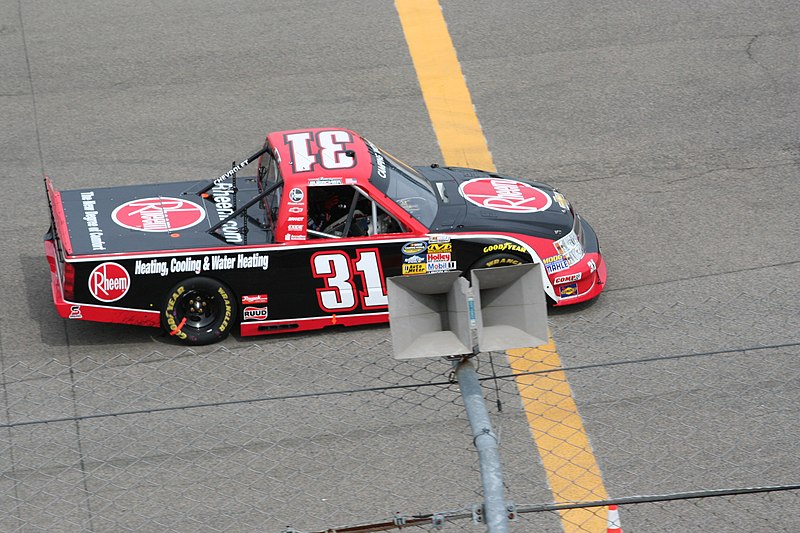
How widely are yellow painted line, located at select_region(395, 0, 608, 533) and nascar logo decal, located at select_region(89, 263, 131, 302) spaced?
9.57ft

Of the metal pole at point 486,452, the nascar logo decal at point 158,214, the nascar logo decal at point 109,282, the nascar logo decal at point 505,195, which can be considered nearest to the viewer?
the metal pole at point 486,452

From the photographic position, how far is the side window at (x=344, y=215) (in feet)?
28.1

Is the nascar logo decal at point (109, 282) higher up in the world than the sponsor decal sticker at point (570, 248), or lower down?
higher up

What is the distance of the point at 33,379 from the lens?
805 cm

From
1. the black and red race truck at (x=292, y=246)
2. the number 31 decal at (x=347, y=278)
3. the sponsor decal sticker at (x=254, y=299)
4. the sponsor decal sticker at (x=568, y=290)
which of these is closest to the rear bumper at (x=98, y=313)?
the black and red race truck at (x=292, y=246)

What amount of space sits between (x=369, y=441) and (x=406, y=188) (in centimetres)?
247

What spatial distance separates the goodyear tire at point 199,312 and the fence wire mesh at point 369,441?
189mm

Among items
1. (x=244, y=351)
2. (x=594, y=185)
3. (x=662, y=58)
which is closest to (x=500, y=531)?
(x=244, y=351)

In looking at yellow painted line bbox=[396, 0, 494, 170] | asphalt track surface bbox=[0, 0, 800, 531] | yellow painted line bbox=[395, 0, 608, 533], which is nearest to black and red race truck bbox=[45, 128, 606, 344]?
asphalt track surface bbox=[0, 0, 800, 531]

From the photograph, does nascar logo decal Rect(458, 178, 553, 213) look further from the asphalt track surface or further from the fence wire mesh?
the fence wire mesh

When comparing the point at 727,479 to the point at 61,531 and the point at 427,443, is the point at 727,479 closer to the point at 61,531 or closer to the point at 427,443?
the point at 427,443

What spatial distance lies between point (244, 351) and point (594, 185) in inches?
171

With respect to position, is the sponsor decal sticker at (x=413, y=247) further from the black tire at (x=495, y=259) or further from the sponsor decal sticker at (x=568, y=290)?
the sponsor decal sticker at (x=568, y=290)

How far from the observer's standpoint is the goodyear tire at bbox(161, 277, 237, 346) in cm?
839
